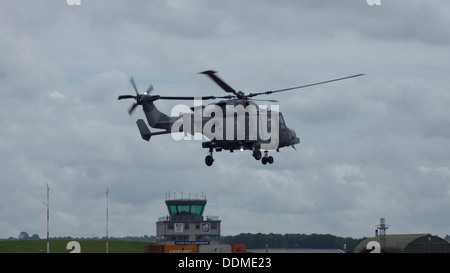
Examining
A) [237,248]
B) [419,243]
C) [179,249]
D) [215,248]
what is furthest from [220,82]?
[419,243]

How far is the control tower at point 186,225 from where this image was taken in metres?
147

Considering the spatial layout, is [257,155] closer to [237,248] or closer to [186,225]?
[237,248]

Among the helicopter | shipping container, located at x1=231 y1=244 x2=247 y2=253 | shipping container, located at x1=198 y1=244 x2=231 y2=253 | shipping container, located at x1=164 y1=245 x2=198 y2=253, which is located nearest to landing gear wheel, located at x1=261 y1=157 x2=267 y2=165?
the helicopter

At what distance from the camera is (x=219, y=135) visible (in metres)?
60.5

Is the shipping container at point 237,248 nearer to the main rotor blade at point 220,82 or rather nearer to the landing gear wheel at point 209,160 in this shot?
the landing gear wheel at point 209,160

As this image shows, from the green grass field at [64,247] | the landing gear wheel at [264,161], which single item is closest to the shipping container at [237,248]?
the landing gear wheel at [264,161]

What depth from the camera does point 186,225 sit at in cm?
14888

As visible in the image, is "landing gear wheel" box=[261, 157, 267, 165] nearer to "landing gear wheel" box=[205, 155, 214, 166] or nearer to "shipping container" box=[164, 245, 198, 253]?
"landing gear wheel" box=[205, 155, 214, 166]

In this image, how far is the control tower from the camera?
14725 centimetres

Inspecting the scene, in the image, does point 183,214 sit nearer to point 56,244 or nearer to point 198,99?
point 56,244

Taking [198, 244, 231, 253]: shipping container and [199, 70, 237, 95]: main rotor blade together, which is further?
[198, 244, 231, 253]: shipping container

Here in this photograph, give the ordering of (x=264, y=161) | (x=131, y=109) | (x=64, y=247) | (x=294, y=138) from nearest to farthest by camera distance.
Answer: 1. (x=131, y=109)
2. (x=264, y=161)
3. (x=294, y=138)
4. (x=64, y=247)

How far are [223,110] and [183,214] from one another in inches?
3696
